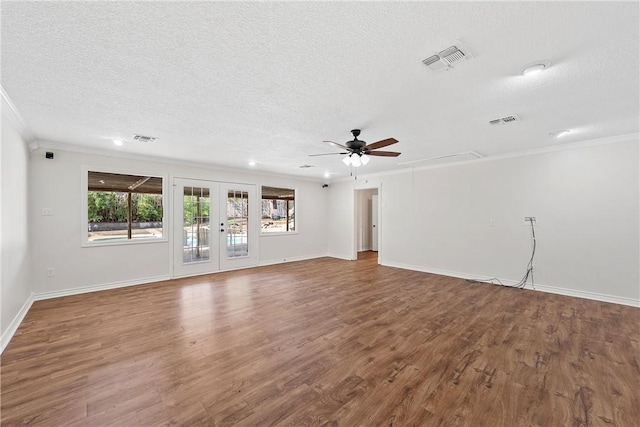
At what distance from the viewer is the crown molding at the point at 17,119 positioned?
2565mm

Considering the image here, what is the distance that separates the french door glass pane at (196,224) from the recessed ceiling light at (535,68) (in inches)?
225

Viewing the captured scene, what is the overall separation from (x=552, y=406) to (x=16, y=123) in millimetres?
5863

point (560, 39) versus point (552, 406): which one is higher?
point (560, 39)

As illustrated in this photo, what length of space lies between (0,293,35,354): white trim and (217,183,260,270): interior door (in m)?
3.04

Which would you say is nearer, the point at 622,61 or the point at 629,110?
the point at 622,61

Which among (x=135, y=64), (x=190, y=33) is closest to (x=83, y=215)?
(x=135, y=64)

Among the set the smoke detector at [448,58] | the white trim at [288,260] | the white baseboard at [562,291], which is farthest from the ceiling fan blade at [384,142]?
the white trim at [288,260]

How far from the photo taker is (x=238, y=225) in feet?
21.1

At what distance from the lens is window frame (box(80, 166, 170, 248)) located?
4461mm

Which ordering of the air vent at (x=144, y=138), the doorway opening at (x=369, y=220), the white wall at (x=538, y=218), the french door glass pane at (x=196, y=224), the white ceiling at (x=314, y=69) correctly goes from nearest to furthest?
1. the white ceiling at (x=314, y=69)
2. the air vent at (x=144, y=138)
3. the white wall at (x=538, y=218)
4. the french door glass pane at (x=196, y=224)
5. the doorway opening at (x=369, y=220)

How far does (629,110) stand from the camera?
295cm

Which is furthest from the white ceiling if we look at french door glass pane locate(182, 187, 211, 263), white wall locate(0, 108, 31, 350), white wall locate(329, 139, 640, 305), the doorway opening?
the doorway opening

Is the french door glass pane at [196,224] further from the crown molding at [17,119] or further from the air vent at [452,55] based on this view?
the air vent at [452,55]

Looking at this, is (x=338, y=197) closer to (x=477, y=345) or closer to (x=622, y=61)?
(x=477, y=345)
